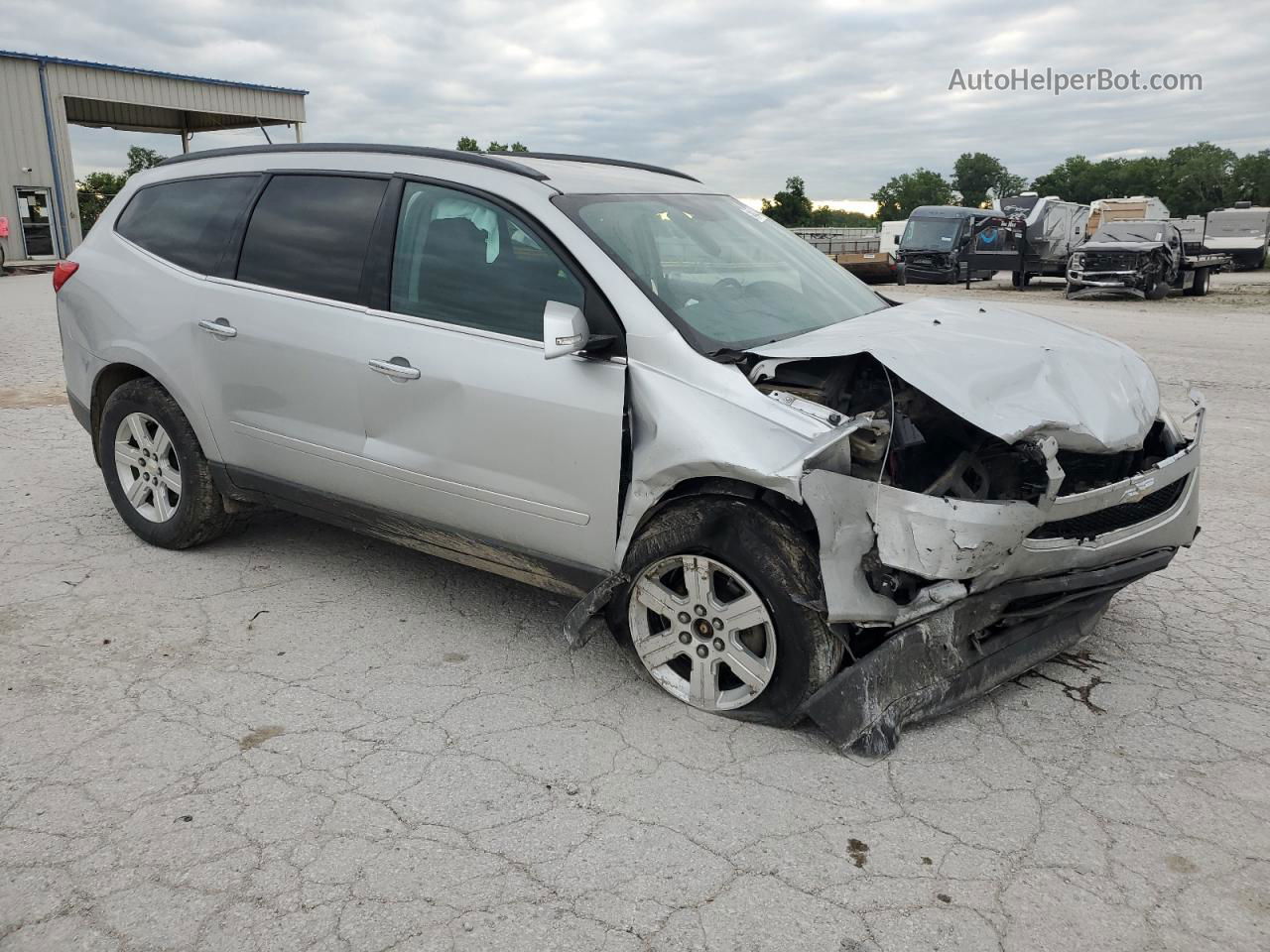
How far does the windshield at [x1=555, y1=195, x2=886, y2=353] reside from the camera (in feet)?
11.4

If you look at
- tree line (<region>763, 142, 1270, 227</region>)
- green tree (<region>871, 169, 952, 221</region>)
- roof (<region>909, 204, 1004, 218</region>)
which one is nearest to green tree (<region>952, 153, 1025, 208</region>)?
tree line (<region>763, 142, 1270, 227</region>)

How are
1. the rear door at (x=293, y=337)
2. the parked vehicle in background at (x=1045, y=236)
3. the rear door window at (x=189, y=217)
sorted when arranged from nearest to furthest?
the rear door at (x=293, y=337)
the rear door window at (x=189, y=217)
the parked vehicle in background at (x=1045, y=236)

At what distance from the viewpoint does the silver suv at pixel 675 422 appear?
3023mm

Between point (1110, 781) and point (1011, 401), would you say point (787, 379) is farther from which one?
point (1110, 781)

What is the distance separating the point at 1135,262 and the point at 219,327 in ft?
75.1

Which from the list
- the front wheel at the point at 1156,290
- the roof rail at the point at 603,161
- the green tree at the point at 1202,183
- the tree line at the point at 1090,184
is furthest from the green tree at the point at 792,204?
the roof rail at the point at 603,161

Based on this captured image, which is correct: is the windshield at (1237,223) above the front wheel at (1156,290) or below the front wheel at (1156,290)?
above

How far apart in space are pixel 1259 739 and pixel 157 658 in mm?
3861

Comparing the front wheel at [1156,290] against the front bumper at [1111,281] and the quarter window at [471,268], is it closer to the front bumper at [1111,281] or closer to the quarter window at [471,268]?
the front bumper at [1111,281]

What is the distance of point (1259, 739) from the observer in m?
3.22

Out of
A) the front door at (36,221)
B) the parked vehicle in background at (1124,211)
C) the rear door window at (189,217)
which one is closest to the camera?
the rear door window at (189,217)

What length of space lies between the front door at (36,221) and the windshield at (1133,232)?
3178 centimetres

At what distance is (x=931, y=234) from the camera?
3009 centimetres

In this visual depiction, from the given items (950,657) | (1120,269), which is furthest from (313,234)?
(1120,269)
